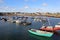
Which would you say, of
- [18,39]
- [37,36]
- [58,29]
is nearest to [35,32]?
[37,36]

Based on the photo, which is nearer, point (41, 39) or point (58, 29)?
point (41, 39)

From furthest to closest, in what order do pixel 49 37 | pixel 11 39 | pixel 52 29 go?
pixel 52 29 < pixel 49 37 < pixel 11 39

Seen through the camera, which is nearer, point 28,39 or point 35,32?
point 28,39

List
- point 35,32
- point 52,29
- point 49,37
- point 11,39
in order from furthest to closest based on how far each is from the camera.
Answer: point 52,29 < point 35,32 < point 49,37 < point 11,39

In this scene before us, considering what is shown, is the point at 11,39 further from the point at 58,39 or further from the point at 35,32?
the point at 58,39

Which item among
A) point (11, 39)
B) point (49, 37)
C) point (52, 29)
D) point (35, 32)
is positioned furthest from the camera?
point (52, 29)

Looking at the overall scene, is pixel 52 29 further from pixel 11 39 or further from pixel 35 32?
pixel 11 39

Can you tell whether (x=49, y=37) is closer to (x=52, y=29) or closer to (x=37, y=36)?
(x=37, y=36)

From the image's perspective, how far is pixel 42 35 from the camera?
4097 centimetres

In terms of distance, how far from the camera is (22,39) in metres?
37.3

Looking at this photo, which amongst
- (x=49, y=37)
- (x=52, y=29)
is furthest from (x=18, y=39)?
(x=52, y=29)

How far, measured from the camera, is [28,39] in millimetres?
37500

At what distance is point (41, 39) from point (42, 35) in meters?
2.99

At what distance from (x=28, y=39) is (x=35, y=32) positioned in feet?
20.4
